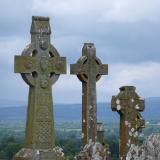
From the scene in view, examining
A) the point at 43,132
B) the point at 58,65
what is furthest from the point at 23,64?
the point at 43,132

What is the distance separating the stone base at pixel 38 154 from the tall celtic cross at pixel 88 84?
49.4 inches

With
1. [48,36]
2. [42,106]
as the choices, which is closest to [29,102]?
[42,106]

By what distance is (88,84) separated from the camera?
18.2m

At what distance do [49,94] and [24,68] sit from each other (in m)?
1.02

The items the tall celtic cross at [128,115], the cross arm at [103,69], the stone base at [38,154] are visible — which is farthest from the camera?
the cross arm at [103,69]

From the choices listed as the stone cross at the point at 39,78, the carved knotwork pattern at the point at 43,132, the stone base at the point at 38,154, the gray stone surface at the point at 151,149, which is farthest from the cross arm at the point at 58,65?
the gray stone surface at the point at 151,149

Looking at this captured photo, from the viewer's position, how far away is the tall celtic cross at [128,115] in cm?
1614

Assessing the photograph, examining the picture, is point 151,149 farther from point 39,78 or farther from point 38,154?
point 39,78

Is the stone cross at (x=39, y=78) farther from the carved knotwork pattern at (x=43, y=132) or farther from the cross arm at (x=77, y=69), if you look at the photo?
the cross arm at (x=77, y=69)

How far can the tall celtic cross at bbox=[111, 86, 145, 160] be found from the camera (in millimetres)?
16141

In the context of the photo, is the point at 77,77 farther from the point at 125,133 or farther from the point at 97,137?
the point at 125,133

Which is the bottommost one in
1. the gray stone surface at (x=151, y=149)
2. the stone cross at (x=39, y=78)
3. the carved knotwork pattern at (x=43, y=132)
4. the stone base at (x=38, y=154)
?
the gray stone surface at (x=151, y=149)

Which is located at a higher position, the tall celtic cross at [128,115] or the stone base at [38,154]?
the tall celtic cross at [128,115]

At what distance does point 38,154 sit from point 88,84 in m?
2.78
